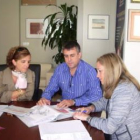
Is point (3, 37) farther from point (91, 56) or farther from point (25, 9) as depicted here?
point (91, 56)

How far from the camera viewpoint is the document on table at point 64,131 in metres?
1.31

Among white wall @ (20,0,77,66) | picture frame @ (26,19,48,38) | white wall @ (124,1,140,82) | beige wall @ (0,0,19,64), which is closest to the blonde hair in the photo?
white wall @ (124,1,140,82)

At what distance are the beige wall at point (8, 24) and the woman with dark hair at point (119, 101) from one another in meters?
4.91

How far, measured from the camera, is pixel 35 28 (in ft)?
20.2

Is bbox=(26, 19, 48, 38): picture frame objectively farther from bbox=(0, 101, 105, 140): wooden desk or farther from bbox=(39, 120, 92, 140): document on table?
bbox=(39, 120, 92, 140): document on table

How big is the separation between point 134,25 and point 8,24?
4.37 metres

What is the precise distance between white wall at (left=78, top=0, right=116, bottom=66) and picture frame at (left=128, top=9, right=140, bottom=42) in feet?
4.81

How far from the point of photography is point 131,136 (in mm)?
1506

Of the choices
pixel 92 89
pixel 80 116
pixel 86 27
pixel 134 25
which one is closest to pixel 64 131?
pixel 80 116

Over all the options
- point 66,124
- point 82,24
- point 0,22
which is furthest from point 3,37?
point 66,124

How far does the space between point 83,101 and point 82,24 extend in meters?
2.45

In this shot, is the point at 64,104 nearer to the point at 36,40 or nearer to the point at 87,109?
the point at 87,109

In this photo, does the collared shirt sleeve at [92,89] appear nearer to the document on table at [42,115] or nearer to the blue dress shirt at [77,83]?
the blue dress shirt at [77,83]

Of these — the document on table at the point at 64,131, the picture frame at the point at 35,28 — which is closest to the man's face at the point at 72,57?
the document on table at the point at 64,131
